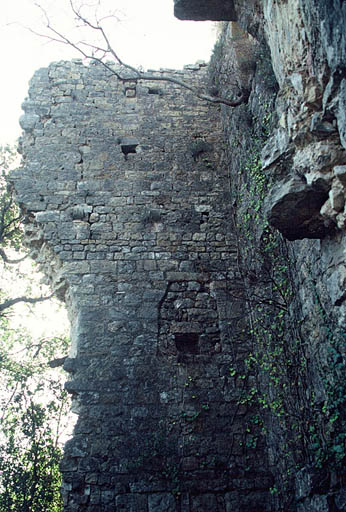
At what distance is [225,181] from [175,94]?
172 cm

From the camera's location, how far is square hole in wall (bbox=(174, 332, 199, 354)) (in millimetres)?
5512

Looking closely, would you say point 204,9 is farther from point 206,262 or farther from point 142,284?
point 142,284

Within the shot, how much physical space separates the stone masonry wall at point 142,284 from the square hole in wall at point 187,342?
17 mm

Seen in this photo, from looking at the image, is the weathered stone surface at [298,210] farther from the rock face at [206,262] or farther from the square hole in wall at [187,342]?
the square hole in wall at [187,342]

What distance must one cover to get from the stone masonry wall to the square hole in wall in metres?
0.02

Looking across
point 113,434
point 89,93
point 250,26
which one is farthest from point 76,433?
point 89,93

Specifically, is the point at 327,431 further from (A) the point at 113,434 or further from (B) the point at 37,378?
(B) the point at 37,378

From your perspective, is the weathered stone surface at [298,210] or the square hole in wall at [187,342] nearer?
the weathered stone surface at [298,210]

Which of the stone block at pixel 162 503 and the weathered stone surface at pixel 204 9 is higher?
the weathered stone surface at pixel 204 9

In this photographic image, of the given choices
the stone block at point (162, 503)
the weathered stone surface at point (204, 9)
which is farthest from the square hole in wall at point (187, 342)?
the weathered stone surface at point (204, 9)

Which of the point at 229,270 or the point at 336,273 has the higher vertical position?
the point at 229,270

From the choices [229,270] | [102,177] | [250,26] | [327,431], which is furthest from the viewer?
[102,177]

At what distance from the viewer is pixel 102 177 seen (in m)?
6.43

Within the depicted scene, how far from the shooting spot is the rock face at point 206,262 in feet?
10.6
